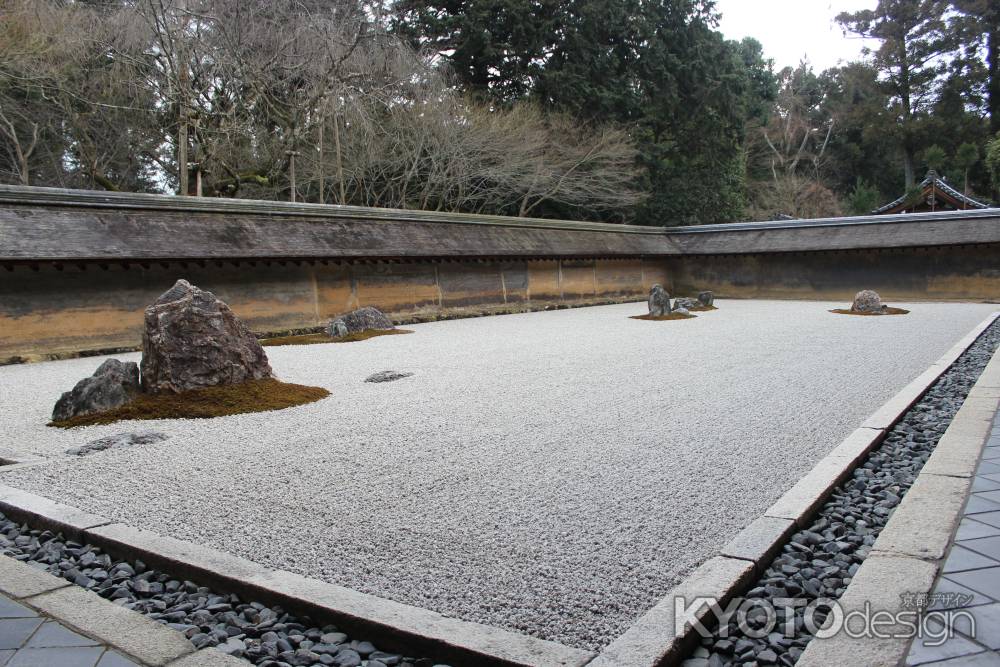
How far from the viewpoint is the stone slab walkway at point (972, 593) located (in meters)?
1.75

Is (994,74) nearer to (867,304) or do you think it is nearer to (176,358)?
(867,304)

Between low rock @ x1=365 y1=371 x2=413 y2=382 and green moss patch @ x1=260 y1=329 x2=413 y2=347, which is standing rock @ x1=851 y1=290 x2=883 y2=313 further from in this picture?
low rock @ x1=365 y1=371 x2=413 y2=382

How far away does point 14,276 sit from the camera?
872 cm

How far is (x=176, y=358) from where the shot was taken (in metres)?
5.49

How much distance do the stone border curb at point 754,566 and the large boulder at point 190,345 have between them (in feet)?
14.9

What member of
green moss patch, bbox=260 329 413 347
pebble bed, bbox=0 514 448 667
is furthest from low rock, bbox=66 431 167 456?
green moss patch, bbox=260 329 413 347

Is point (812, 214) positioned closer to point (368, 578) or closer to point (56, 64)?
point (56, 64)

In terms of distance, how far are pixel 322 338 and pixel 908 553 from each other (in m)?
9.58

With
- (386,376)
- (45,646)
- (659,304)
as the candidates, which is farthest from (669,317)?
(45,646)

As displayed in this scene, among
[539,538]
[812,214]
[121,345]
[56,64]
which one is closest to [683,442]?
[539,538]

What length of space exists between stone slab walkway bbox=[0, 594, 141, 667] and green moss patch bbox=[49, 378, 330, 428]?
3.14m

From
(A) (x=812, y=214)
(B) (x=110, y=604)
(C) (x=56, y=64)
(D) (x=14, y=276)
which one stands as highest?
(C) (x=56, y=64)

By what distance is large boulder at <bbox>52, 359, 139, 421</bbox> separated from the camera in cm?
512

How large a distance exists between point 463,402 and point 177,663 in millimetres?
3673
